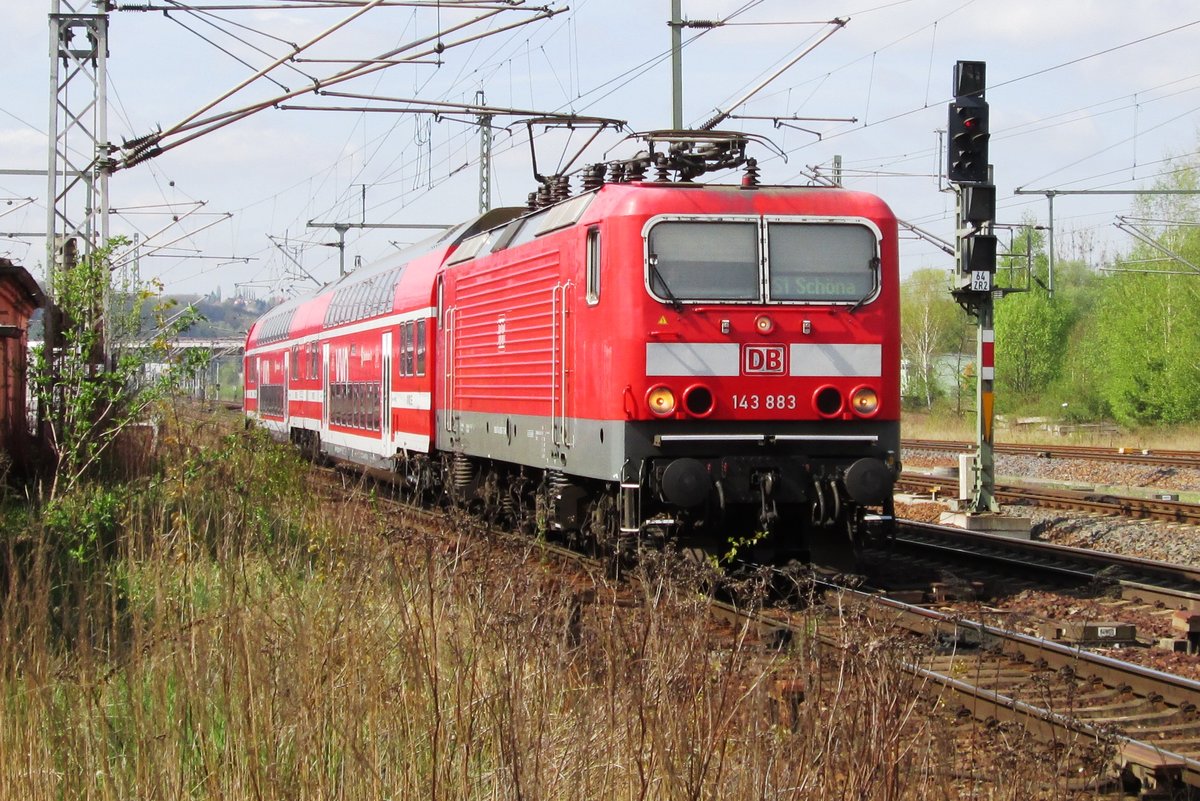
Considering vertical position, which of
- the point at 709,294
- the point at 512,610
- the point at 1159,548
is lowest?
the point at 1159,548

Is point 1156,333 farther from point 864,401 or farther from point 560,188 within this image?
point 864,401

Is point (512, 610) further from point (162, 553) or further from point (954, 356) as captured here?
point (954, 356)

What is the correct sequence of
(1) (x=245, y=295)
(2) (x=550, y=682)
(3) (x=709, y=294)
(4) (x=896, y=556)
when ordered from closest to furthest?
(2) (x=550, y=682)
(3) (x=709, y=294)
(4) (x=896, y=556)
(1) (x=245, y=295)

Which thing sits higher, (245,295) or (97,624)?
(245,295)

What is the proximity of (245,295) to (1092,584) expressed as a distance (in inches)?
3151

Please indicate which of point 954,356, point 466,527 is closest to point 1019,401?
point 954,356

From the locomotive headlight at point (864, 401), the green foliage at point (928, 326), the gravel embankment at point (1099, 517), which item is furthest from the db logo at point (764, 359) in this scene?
the green foliage at point (928, 326)

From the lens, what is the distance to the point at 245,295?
3374 inches

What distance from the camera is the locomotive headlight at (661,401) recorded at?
31.8ft

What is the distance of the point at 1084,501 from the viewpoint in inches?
702

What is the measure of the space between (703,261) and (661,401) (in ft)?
3.64

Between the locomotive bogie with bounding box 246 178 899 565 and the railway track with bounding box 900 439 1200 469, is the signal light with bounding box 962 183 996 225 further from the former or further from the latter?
the railway track with bounding box 900 439 1200 469

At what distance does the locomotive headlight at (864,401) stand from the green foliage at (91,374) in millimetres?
5687

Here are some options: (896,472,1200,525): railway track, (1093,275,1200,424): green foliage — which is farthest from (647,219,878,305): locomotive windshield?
(1093,275,1200,424): green foliage
